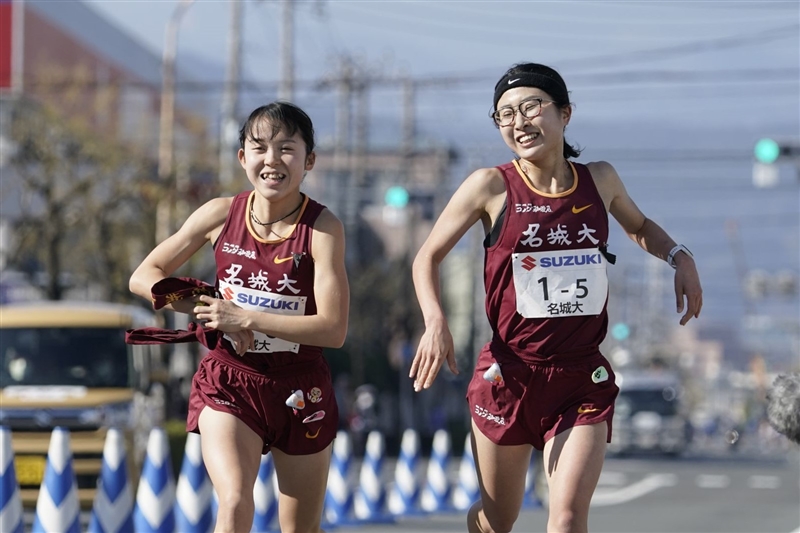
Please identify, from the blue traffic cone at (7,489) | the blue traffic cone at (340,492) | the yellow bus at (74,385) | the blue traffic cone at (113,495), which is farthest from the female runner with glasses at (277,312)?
the blue traffic cone at (340,492)

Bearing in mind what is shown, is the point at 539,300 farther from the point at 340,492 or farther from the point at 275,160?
the point at 340,492

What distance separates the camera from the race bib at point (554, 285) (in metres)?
6.04

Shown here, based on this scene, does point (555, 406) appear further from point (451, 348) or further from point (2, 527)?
point (2, 527)

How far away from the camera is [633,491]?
85.2 ft

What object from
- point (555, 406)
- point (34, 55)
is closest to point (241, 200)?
point (555, 406)

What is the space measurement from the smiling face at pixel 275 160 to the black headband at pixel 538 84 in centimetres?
92

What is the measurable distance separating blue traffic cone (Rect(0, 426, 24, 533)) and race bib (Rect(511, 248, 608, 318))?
521 cm

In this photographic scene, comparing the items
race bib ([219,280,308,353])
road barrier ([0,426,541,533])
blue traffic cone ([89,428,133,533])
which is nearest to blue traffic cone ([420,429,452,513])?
road barrier ([0,426,541,533])

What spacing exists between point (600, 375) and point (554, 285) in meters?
0.43

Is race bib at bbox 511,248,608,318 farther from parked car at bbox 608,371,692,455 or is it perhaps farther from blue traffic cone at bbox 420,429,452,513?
parked car at bbox 608,371,692,455

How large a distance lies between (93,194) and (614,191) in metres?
27.4

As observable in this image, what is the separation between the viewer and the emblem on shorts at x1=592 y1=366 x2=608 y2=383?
19.9 feet

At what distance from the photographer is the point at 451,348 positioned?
5.68 m

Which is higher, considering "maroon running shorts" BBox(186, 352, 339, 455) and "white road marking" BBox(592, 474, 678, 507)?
"maroon running shorts" BBox(186, 352, 339, 455)
